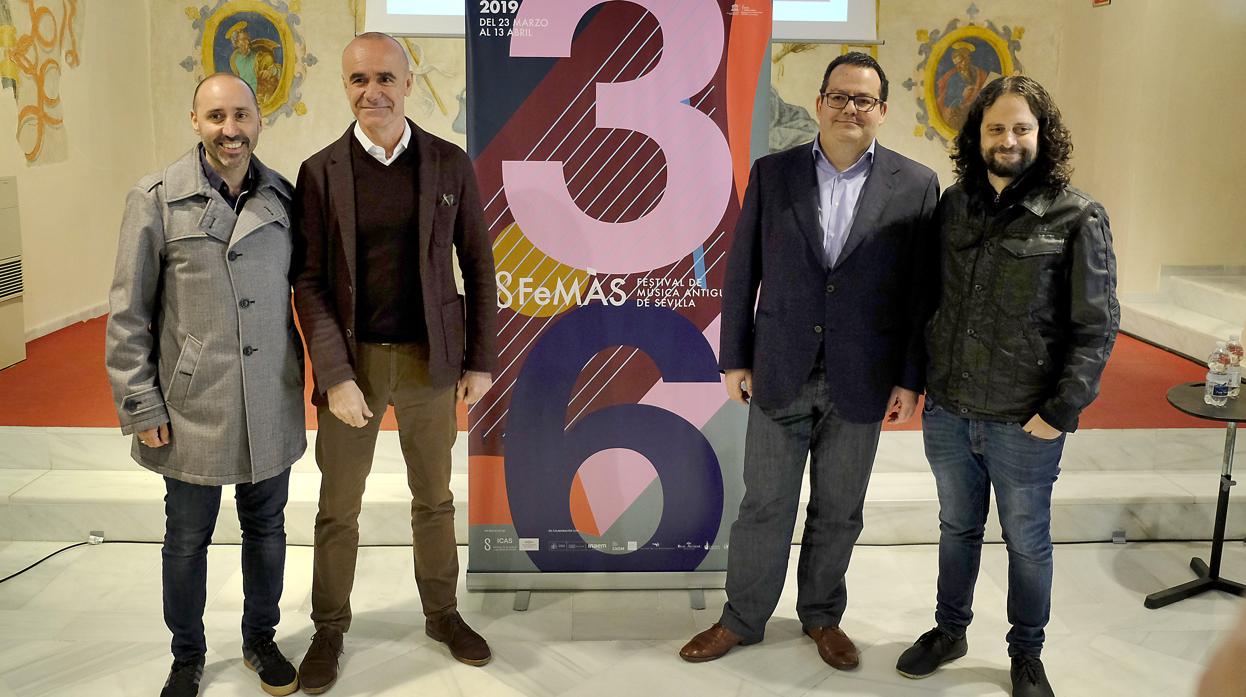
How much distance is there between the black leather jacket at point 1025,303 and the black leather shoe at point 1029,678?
752 millimetres

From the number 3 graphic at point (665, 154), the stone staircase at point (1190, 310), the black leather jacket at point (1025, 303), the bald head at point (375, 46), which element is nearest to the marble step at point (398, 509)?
the number 3 graphic at point (665, 154)

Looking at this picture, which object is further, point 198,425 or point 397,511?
point 397,511

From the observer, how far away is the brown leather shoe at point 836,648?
10.3ft

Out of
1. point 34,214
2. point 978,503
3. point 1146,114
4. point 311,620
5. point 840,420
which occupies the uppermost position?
point 1146,114

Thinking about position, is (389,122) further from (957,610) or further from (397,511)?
(957,610)

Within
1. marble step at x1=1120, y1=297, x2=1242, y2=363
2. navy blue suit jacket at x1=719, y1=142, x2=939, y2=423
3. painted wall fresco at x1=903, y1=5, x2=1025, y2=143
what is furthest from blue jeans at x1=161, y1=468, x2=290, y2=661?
painted wall fresco at x1=903, y1=5, x2=1025, y2=143

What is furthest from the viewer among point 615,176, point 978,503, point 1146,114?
point 1146,114

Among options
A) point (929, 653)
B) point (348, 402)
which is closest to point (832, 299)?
point (929, 653)

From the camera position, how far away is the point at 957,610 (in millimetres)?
3127

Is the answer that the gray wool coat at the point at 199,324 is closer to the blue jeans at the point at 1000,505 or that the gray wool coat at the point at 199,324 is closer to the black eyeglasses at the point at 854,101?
the black eyeglasses at the point at 854,101

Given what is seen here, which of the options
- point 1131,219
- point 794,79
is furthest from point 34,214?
point 1131,219

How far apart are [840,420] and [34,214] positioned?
5.36m

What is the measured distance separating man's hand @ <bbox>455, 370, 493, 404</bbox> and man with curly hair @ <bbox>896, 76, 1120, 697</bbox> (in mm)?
1263

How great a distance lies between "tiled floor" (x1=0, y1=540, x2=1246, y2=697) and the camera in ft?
10.0
